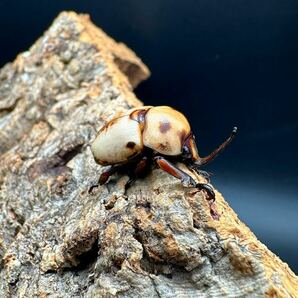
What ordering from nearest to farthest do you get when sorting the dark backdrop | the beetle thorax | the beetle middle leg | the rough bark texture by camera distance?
the rough bark texture < the beetle middle leg < the beetle thorax < the dark backdrop

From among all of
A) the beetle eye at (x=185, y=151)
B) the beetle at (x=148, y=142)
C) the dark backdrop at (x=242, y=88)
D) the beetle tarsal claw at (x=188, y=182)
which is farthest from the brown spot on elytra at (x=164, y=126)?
the dark backdrop at (x=242, y=88)

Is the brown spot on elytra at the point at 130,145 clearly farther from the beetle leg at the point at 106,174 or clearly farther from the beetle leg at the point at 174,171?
the beetle leg at the point at 106,174

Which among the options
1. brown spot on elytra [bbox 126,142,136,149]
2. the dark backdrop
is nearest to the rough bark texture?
brown spot on elytra [bbox 126,142,136,149]

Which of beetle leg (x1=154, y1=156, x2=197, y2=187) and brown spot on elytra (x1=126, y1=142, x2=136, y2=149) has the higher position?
beetle leg (x1=154, y1=156, x2=197, y2=187)

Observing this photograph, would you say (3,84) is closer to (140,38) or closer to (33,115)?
(33,115)

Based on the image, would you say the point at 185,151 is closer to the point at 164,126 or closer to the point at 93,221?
the point at 164,126

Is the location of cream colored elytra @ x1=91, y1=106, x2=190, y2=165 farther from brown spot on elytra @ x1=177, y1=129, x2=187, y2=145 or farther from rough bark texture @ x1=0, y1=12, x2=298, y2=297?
rough bark texture @ x1=0, y1=12, x2=298, y2=297
